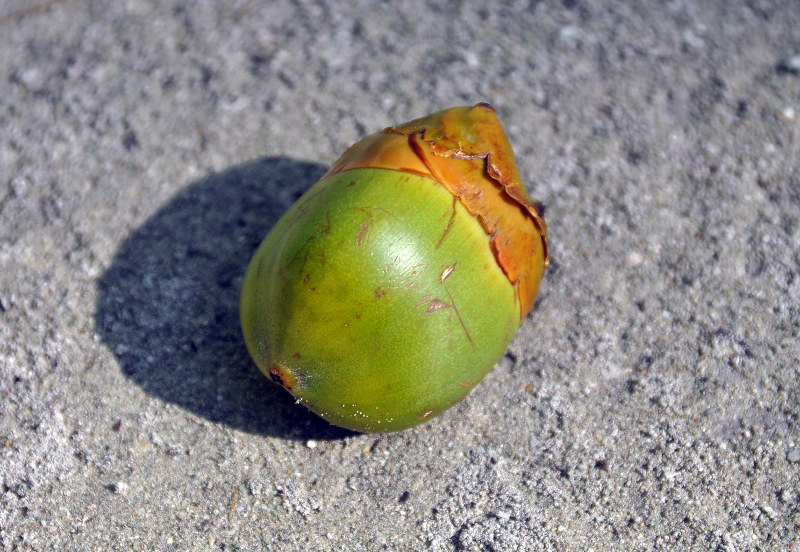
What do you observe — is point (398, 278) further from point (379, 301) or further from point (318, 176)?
point (318, 176)

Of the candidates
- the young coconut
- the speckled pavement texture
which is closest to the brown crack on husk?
the young coconut

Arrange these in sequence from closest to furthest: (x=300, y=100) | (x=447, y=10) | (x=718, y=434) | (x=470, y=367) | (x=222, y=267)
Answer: (x=470, y=367) → (x=718, y=434) → (x=222, y=267) → (x=300, y=100) → (x=447, y=10)

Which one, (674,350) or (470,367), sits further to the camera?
(674,350)

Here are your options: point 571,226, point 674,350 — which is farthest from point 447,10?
point 674,350

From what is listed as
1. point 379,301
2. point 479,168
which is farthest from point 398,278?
point 479,168

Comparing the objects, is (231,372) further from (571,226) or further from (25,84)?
(25,84)

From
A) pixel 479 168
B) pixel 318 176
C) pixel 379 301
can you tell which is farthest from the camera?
pixel 318 176

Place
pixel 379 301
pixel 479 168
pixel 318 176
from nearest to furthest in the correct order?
1. pixel 379 301
2. pixel 479 168
3. pixel 318 176

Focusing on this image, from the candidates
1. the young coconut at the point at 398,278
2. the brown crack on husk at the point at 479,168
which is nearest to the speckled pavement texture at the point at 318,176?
the young coconut at the point at 398,278
